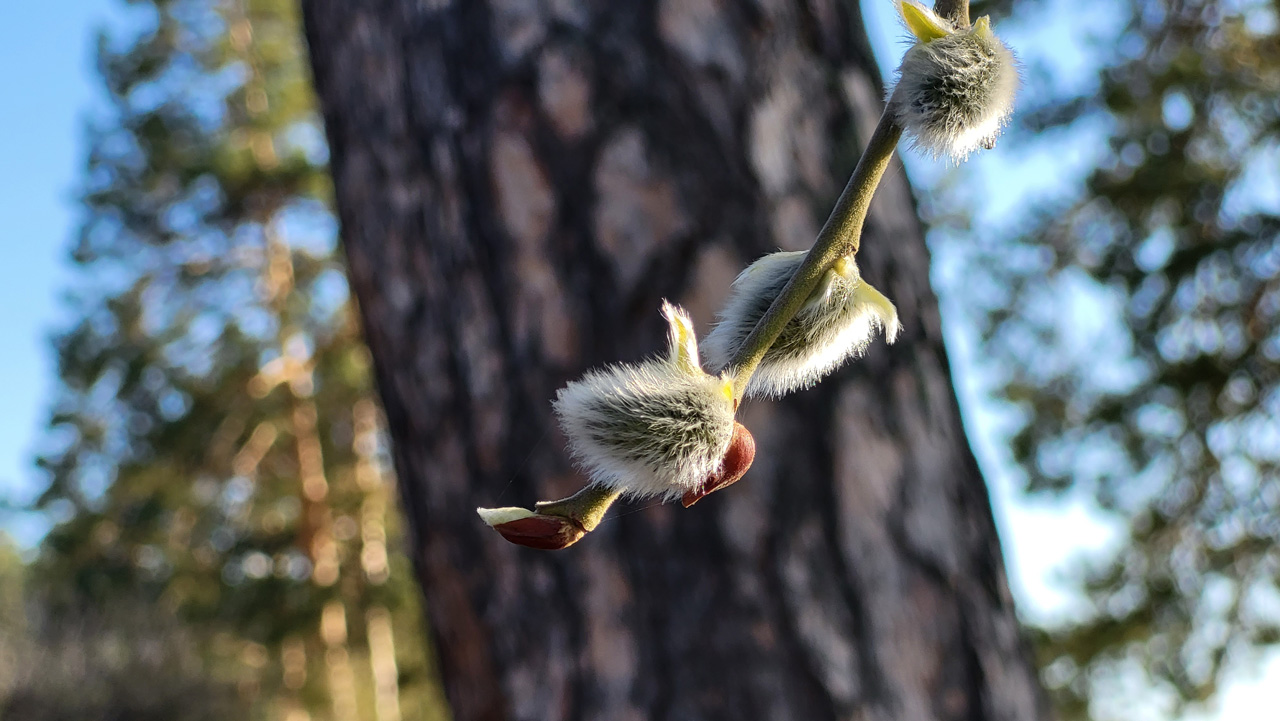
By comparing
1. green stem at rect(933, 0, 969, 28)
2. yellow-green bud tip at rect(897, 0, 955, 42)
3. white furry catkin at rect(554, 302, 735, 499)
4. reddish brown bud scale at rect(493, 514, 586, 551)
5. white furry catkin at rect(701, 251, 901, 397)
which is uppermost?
green stem at rect(933, 0, 969, 28)

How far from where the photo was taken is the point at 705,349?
1.96 feet

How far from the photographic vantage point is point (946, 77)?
46 cm

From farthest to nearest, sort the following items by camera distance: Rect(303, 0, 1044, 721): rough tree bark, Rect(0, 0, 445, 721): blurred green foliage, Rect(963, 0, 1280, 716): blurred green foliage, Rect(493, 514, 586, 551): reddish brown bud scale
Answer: Rect(0, 0, 445, 721): blurred green foliage, Rect(963, 0, 1280, 716): blurred green foliage, Rect(303, 0, 1044, 721): rough tree bark, Rect(493, 514, 586, 551): reddish brown bud scale

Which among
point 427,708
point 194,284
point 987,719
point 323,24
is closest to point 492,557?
point 987,719

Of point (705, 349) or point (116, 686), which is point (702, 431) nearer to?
point (705, 349)

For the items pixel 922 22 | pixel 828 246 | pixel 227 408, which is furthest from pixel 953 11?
pixel 227 408

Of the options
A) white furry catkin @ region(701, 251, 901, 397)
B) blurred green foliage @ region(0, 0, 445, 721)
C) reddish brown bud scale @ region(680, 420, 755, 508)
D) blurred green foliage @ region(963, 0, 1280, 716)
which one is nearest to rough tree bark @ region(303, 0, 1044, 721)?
white furry catkin @ region(701, 251, 901, 397)

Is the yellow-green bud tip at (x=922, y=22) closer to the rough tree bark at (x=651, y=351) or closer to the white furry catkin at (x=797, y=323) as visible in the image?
the white furry catkin at (x=797, y=323)

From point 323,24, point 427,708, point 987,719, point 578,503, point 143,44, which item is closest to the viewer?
point 578,503

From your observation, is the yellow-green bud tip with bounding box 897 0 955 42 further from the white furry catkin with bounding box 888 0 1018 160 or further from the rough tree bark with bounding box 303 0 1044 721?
the rough tree bark with bounding box 303 0 1044 721

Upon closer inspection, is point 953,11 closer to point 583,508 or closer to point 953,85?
point 953,85

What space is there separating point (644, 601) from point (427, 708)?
53.2ft

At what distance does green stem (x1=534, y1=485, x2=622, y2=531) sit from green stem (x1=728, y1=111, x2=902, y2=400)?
0.07 m

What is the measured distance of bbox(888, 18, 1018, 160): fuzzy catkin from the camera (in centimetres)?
46
